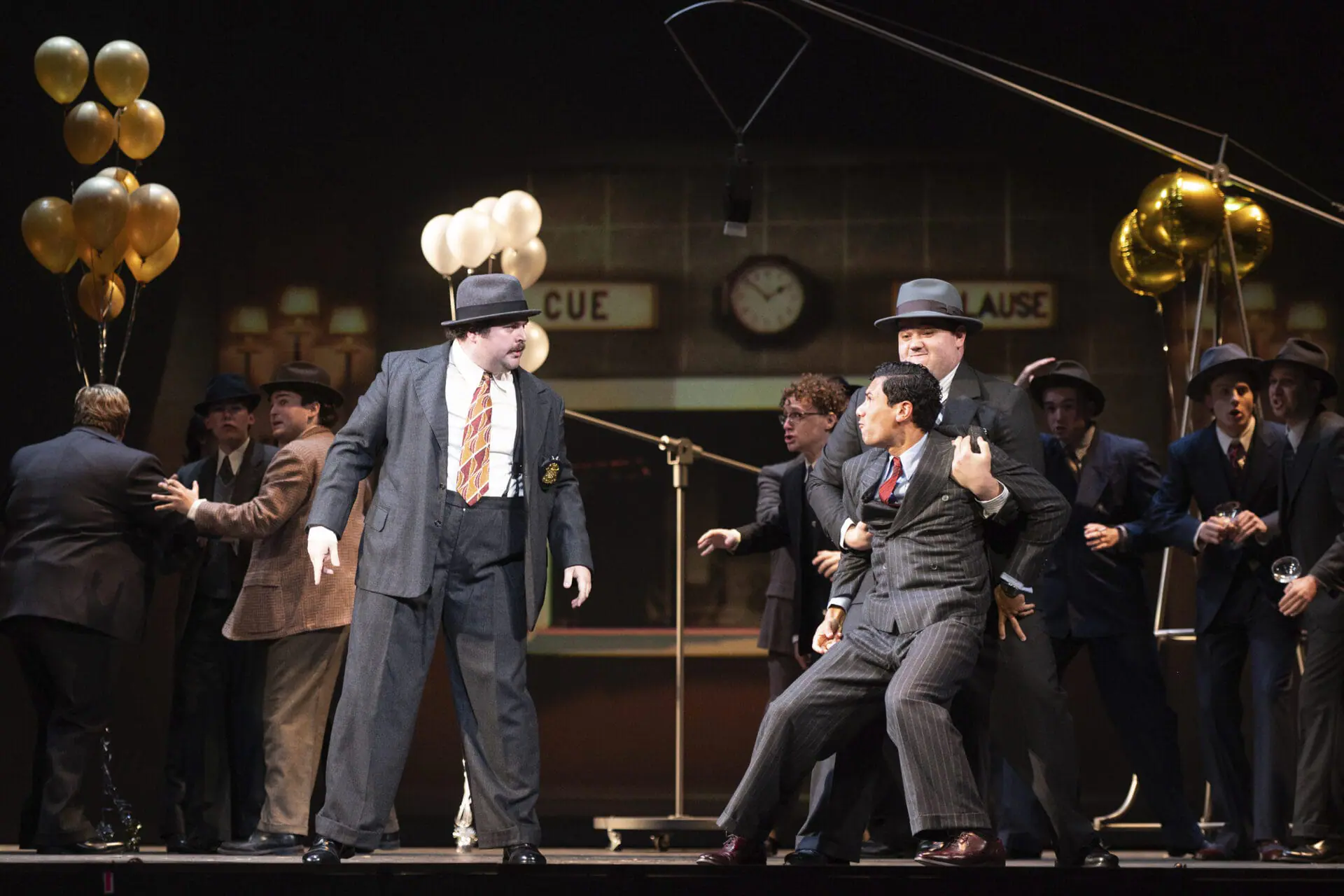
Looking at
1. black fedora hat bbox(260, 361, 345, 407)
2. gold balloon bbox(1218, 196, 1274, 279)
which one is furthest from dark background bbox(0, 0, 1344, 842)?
black fedora hat bbox(260, 361, 345, 407)

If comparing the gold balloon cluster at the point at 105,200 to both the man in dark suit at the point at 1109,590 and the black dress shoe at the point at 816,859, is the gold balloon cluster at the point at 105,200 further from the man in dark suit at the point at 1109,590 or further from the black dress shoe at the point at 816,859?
the black dress shoe at the point at 816,859

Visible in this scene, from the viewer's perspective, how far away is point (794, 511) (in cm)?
582

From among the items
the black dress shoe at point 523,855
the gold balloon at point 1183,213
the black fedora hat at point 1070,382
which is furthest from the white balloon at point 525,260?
the black dress shoe at point 523,855

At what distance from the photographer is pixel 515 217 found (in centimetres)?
652

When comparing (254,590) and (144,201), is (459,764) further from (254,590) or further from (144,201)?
(144,201)

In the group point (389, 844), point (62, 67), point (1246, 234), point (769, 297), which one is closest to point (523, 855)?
point (389, 844)

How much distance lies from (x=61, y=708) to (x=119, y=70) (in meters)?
2.36

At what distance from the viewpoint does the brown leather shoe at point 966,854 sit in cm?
364

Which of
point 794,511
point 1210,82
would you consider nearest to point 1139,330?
point 1210,82

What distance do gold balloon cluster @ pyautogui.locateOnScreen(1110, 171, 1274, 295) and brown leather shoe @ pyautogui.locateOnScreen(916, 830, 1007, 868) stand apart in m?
3.21

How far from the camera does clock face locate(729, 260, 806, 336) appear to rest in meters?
7.44

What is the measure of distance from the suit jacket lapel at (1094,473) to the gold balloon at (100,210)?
11.6 ft

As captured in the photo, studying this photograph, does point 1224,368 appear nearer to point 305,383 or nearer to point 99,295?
point 305,383

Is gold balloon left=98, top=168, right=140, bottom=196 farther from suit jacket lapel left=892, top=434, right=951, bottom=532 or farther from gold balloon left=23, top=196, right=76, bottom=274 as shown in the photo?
suit jacket lapel left=892, top=434, right=951, bottom=532
